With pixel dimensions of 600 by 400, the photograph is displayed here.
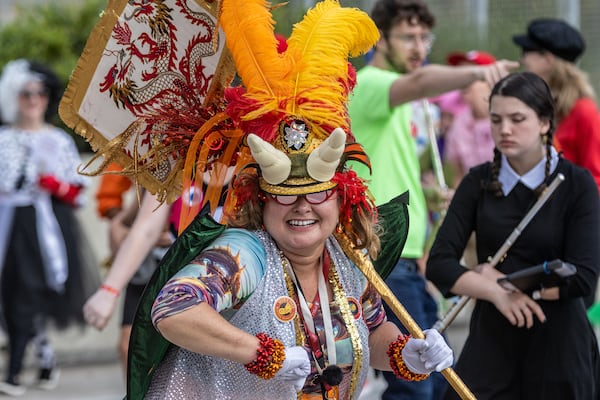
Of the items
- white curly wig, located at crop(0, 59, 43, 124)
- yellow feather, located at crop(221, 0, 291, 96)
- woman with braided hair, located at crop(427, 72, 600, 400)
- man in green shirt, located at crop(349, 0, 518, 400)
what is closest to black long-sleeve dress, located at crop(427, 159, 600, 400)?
woman with braided hair, located at crop(427, 72, 600, 400)

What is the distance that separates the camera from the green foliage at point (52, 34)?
1255cm

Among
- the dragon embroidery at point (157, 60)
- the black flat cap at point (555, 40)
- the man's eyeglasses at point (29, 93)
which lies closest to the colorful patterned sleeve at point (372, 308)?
the dragon embroidery at point (157, 60)

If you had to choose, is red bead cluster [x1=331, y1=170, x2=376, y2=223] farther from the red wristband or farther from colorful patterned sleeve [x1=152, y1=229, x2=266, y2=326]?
the red wristband

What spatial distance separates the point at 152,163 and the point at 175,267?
423 mm

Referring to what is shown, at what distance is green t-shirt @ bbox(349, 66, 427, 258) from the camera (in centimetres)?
568

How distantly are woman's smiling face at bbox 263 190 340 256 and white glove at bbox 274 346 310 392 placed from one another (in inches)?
12.9

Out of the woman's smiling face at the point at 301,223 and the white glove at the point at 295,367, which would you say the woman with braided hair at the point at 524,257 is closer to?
the woman's smiling face at the point at 301,223

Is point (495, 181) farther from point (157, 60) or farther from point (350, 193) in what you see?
point (157, 60)

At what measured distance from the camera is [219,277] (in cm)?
355

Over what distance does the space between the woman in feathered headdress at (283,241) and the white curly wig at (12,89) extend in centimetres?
550

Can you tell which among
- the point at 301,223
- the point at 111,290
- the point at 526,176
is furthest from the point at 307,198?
the point at 111,290

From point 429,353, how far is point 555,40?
315cm

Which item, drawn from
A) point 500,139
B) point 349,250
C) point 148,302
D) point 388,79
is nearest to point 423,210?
point 388,79

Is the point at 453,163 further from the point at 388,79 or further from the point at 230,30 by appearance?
the point at 230,30
